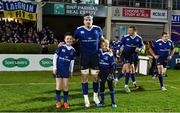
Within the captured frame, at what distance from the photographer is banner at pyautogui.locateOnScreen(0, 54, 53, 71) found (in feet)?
80.4

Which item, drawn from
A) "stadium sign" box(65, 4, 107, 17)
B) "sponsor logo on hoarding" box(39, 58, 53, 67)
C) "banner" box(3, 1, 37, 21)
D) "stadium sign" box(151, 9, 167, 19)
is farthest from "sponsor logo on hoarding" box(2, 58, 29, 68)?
"stadium sign" box(151, 9, 167, 19)

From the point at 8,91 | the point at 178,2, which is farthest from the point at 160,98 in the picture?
the point at 178,2

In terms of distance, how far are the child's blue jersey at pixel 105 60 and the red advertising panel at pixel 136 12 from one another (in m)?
31.2

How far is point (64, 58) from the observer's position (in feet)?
38.4

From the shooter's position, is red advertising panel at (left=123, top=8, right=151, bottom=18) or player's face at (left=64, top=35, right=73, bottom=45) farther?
red advertising panel at (left=123, top=8, right=151, bottom=18)

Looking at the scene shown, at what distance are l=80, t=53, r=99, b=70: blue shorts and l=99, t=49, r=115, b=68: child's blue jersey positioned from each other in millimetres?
305

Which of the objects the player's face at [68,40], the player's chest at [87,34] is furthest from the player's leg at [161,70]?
the player's face at [68,40]

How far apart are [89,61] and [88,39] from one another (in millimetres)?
585

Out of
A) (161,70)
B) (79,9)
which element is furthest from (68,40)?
(79,9)

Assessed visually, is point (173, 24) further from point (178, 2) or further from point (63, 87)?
point (63, 87)

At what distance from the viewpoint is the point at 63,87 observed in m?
11.7

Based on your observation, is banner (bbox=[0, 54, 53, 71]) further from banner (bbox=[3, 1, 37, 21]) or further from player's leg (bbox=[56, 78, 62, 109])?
player's leg (bbox=[56, 78, 62, 109])

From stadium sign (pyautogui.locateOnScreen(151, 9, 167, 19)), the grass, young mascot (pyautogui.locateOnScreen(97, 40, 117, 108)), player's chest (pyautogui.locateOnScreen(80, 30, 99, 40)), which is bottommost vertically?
the grass

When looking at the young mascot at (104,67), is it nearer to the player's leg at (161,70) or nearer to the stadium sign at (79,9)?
the player's leg at (161,70)
